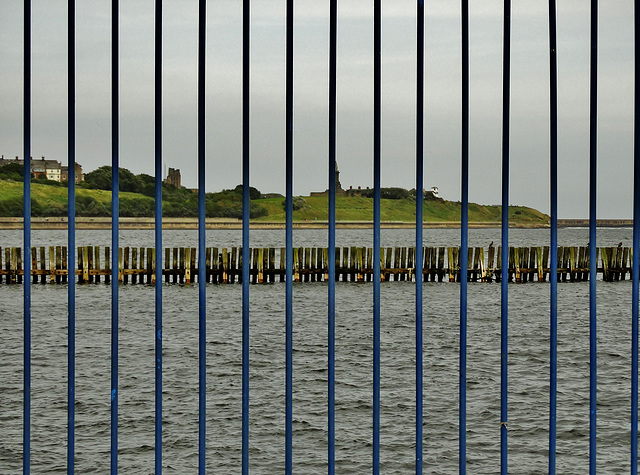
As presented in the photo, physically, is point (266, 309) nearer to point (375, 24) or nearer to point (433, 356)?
point (433, 356)

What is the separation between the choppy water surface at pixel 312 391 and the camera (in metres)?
→ 10.6

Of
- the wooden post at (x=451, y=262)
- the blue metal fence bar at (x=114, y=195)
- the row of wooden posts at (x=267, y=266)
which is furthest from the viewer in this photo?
the wooden post at (x=451, y=262)

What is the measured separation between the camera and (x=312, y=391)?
564 inches

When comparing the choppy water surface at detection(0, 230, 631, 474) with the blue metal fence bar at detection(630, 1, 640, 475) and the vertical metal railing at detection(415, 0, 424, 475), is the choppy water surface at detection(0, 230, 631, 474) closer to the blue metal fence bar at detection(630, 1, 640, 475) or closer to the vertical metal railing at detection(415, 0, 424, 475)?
the blue metal fence bar at detection(630, 1, 640, 475)

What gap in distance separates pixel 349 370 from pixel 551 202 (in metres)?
14.6

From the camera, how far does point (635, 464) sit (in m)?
2.26

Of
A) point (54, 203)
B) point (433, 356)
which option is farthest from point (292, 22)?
point (54, 203)

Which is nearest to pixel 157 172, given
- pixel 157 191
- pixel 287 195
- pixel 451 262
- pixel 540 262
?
pixel 157 191

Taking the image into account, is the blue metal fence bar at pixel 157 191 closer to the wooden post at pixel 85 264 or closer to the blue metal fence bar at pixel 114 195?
the blue metal fence bar at pixel 114 195

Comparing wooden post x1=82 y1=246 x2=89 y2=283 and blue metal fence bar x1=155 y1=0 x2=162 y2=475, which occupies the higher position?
blue metal fence bar x1=155 y1=0 x2=162 y2=475

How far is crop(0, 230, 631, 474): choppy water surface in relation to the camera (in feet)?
34.7

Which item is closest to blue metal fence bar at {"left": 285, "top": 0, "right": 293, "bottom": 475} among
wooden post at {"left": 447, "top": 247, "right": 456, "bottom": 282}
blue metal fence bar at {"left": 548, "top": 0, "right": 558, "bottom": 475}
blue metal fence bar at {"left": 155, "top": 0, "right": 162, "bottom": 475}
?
blue metal fence bar at {"left": 155, "top": 0, "right": 162, "bottom": 475}

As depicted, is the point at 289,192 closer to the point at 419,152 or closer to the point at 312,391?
the point at 419,152

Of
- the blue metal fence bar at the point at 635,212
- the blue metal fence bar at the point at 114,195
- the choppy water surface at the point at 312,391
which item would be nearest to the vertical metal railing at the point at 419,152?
the blue metal fence bar at the point at 635,212
